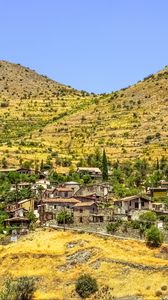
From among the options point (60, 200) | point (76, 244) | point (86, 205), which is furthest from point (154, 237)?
point (60, 200)

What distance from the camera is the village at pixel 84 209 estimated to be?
76.6 metres

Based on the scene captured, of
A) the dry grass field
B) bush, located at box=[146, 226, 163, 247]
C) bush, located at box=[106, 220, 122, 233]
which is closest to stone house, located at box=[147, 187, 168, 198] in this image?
bush, located at box=[106, 220, 122, 233]

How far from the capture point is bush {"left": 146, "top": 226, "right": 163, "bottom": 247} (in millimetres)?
67750

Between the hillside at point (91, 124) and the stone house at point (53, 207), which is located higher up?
the hillside at point (91, 124)

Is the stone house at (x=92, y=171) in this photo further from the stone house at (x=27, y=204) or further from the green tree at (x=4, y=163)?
the stone house at (x=27, y=204)

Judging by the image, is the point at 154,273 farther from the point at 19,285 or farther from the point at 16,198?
the point at 16,198

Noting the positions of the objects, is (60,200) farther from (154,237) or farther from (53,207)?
(154,237)

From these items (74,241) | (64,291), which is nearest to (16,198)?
(74,241)

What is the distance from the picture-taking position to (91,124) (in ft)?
529

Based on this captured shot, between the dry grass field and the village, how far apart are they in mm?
2944

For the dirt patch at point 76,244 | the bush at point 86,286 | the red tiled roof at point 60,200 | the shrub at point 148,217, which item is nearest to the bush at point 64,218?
the dirt patch at point 76,244

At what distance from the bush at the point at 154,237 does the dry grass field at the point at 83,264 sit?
70cm

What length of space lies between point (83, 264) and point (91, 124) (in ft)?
310

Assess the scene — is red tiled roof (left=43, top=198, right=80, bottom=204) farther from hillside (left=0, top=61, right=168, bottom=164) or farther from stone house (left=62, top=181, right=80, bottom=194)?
hillside (left=0, top=61, right=168, bottom=164)
